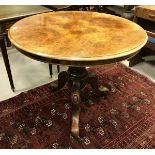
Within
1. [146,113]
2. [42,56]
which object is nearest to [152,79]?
[146,113]

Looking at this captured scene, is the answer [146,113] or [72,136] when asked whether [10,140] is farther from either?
[146,113]

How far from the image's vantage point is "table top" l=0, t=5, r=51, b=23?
1715 mm

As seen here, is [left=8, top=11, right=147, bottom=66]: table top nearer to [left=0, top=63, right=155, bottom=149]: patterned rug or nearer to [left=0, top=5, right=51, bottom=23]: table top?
[left=0, top=5, right=51, bottom=23]: table top

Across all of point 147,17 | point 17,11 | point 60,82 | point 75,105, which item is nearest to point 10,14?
point 17,11

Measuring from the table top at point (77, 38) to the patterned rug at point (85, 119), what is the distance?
2.20ft

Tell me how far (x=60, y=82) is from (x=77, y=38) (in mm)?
685

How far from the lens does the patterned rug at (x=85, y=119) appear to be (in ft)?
4.94

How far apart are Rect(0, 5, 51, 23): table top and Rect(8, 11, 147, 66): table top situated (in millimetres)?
A: 224

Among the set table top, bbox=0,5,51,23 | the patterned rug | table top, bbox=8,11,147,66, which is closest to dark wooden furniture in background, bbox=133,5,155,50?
the patterned rug

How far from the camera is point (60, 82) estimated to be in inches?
74.8

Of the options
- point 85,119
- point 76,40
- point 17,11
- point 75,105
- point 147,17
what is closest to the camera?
point 76,40

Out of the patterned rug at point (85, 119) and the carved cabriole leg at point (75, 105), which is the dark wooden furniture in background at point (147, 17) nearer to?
the patterned rug at point (85, 119)

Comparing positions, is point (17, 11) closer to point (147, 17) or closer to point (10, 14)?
point (10, 14)

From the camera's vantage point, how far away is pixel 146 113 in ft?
5.80
